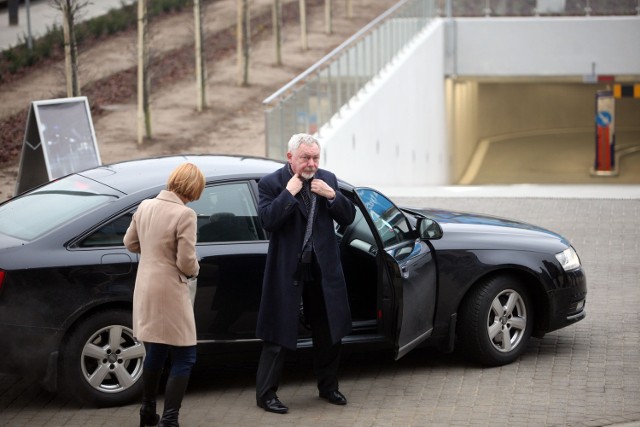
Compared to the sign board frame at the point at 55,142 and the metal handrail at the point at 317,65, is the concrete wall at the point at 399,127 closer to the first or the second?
the metal handrail at the point at 317,65

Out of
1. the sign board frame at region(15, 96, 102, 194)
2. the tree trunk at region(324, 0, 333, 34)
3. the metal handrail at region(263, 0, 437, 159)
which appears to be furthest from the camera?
the tree trunk at region(324, 0, 333, 34)

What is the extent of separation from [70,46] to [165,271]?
413 inches

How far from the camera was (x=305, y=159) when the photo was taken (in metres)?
7.05

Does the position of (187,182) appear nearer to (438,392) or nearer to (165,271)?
(165,271)

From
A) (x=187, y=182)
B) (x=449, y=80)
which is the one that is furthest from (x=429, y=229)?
(x=449, y=80)

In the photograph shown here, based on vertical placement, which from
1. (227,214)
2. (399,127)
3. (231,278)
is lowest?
(399,127)

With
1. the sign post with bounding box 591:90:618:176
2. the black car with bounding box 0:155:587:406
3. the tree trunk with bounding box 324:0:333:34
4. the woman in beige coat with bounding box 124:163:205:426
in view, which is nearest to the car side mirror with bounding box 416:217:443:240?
the black car with bounding box 0:155:587:406

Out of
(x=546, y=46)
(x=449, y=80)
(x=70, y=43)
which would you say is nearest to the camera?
(x=70, y=43)

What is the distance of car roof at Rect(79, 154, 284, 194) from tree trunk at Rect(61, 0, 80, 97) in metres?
8.36

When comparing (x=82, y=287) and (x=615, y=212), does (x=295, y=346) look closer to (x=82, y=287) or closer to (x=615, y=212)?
(x=82, y=287)

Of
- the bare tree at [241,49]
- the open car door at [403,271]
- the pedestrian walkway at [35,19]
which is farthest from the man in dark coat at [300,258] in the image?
the bare tree at [241,49]

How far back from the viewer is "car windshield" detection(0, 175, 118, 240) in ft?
24.3

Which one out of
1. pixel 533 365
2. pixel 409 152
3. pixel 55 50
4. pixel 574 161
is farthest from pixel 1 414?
pixel 574 161

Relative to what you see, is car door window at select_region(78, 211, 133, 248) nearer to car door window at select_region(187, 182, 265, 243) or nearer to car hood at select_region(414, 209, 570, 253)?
car door window at select_region(187, 182, 265, 243)
